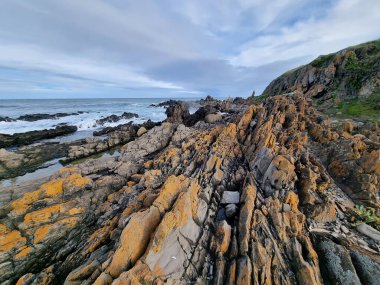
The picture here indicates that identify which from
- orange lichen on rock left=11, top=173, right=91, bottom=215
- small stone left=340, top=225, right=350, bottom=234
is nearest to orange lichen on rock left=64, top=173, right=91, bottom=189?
orange lichen on rock left=11, top=173, right=91, bottom=215

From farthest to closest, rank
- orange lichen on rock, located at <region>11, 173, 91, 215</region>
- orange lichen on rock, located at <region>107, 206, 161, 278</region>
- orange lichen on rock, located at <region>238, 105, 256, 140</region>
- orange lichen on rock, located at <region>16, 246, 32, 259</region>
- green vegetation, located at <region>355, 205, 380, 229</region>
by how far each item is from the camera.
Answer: orange lichen on rock, located at <region>238, 105, 256, 140</region> → orange lichen on rock, located at <region>11, 173, 91, 215</region> → orange lichen on rock, located at <region>16, 246, 32, 259</region> → green vegetation, located at <region>355, 205, 380, 229</region> → orange lichen on rock, located at <region>107, 206, 161, 278</region>

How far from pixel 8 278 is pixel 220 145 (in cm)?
1594

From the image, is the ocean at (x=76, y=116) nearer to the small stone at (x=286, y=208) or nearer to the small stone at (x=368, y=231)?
the small stone at (x=286, y=208)

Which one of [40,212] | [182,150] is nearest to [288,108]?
[182,150]

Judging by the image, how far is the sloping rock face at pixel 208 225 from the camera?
7543 mm

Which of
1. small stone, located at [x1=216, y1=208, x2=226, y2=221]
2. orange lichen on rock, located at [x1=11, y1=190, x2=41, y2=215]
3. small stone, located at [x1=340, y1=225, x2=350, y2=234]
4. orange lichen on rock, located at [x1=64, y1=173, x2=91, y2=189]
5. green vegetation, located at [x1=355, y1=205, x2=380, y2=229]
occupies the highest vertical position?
green vegetation, located at [x1=355, y1=205, x2=380, y2=229]

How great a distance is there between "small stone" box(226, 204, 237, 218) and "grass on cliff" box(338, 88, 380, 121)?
25734 mm

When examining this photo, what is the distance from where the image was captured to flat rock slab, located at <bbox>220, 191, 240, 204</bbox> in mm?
11103

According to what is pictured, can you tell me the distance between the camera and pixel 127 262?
26.1ft

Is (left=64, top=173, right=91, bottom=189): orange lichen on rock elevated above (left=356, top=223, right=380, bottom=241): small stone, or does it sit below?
below

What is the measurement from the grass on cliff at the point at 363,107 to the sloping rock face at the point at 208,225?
16.2 meters

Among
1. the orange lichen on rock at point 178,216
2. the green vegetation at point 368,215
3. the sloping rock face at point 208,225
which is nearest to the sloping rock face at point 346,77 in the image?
the sloping rock face at point 208,225

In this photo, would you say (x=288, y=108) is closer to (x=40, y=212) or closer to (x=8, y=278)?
(x=40, y=212)

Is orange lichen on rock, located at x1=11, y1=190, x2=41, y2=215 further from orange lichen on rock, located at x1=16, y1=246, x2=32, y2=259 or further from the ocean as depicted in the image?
the ocean
